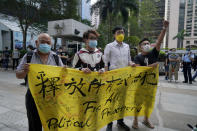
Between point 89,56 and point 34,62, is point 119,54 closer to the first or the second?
point 89,56

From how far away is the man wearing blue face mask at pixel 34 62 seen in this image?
5.88 feet

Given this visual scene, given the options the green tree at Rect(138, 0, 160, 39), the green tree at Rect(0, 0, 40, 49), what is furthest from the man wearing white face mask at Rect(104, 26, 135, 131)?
the green tree at Rect(138, 0, 160, 39)

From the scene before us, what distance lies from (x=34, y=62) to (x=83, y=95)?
0.79 meters

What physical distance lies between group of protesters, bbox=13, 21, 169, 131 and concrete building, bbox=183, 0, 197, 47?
329ft

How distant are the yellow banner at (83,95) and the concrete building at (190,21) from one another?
101m

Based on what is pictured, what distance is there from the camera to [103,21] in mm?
19875

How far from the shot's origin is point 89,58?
2.22m

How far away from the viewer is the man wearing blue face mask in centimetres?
179

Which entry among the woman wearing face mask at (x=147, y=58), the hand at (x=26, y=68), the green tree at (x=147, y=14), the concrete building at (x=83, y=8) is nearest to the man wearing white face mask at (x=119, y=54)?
the woman wearing face mask at (x=147, y=58)

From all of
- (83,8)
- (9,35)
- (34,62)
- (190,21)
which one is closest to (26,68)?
(34,62)

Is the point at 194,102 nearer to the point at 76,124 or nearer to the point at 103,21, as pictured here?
the point at 76,124

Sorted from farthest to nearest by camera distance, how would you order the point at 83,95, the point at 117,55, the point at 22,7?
the point at 22,7 < the point at 117,55 < the point at 83,95

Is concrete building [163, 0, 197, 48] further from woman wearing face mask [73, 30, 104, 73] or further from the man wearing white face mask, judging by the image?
woman wearing face mask [73, 30, 104, 73]

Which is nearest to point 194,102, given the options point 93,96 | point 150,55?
point 150,55
